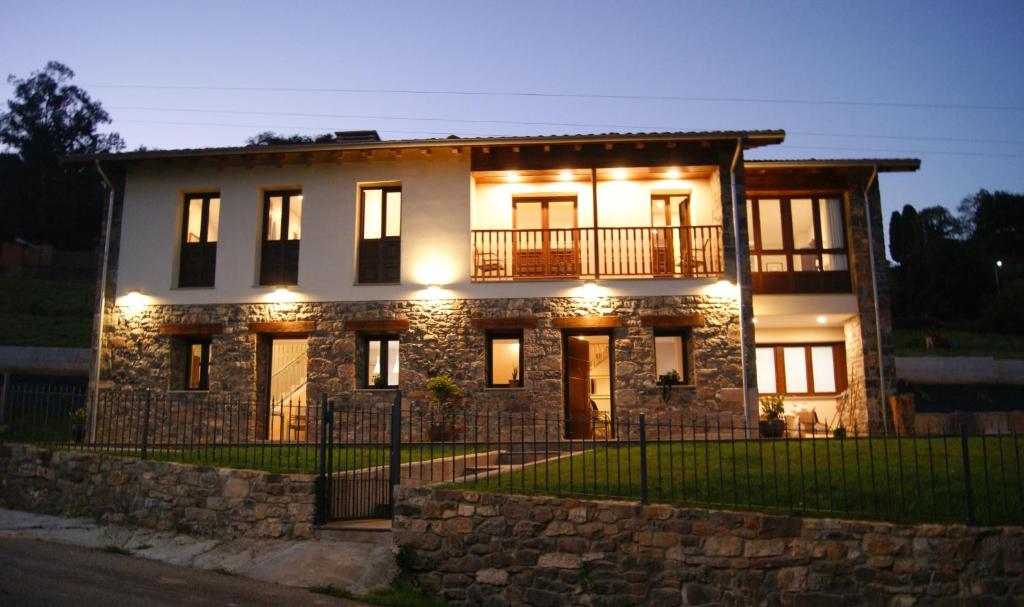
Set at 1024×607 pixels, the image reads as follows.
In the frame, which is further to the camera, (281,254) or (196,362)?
(196,362)

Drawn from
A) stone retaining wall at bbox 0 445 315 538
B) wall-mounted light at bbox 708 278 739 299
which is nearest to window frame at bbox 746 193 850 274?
wall-mounted light at bbox 708 278 739 299

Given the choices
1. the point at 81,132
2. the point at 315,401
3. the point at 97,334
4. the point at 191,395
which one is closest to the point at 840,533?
the point at 315,401

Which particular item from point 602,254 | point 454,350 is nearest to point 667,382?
point 602,254

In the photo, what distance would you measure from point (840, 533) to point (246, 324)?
12.3 m

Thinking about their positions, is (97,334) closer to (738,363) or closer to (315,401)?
(315,401)

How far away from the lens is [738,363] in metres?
14.8

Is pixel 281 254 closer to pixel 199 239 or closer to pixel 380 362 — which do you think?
pixel 199 239

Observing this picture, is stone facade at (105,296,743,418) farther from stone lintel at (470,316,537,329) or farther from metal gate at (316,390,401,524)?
metal gate at (316,390,401,524)

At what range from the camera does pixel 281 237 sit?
16.4 meters

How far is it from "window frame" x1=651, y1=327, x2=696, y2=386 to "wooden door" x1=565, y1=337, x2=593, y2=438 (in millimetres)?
1509

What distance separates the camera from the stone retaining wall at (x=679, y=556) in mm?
6703

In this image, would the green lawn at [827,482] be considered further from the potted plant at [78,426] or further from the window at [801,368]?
the potted plant at [78,426]

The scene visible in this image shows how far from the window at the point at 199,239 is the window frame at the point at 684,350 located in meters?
9.33

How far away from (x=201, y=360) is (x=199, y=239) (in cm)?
261
